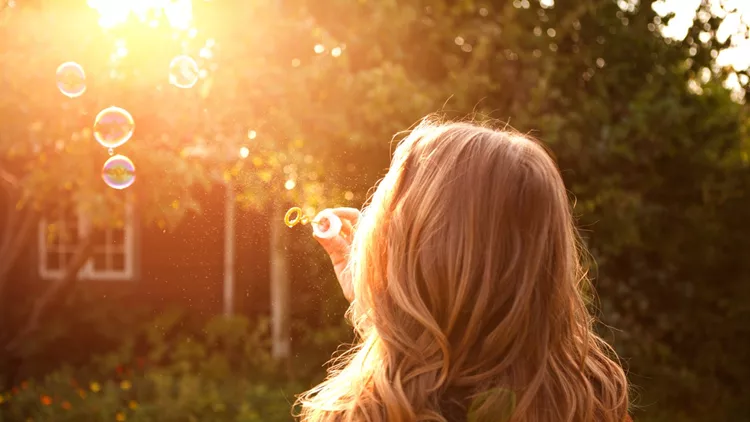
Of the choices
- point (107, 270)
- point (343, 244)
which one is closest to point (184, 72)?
point (343, 244)

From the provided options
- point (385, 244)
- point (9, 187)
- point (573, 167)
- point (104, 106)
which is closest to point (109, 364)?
point (9, 187)

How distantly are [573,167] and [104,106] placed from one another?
323 cm

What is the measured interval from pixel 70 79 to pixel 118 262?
6.89 meters

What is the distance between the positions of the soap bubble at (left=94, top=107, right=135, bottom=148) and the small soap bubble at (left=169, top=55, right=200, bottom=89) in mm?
435

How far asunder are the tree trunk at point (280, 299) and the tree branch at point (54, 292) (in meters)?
1.66

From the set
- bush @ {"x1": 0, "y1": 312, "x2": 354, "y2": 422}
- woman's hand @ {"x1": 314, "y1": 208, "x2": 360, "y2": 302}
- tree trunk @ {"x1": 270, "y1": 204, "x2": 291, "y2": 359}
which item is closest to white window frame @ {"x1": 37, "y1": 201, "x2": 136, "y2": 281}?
bush @ {"x1": 0, "y1": 312, "x2": 354, "y2": 422}

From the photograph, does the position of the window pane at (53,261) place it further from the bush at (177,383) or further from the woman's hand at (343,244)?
the woman's hand at (343,244)

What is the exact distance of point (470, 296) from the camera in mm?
1587

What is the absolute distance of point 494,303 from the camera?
5.22ft

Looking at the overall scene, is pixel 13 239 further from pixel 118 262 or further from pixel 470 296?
pixel 470 296

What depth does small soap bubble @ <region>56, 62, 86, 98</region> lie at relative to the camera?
5.22 meters

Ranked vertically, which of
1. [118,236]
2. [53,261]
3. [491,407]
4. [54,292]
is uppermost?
[491,407]

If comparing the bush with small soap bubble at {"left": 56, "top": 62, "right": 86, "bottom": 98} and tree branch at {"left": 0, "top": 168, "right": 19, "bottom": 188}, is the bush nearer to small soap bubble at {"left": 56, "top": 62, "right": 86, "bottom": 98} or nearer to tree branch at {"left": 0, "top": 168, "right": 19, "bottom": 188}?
tree branch at {"left": 0, "top": 168, "right": 19, "bottom": 188}

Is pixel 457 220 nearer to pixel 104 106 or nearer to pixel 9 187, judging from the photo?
pixel 104 106
